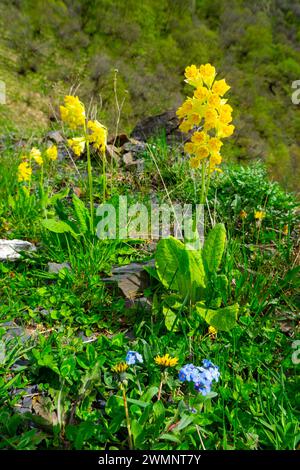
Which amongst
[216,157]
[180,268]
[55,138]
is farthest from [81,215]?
[55,138]

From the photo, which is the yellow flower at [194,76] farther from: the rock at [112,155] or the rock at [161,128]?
the rock at [161,128]

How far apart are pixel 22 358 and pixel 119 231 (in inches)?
35.1

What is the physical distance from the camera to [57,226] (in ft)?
6.50

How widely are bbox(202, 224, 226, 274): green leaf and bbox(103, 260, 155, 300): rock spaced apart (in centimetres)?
30

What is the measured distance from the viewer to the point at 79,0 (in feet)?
65.4

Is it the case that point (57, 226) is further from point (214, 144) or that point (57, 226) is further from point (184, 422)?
point (184, 422)

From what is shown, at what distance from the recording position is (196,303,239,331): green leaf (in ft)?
4.75

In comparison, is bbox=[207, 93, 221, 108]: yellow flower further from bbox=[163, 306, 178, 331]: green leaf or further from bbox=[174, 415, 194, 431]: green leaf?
bbox=[174, 415, 194, 431]: green leaf

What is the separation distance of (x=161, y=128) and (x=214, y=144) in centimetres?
301

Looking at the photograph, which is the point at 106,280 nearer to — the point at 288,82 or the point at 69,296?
the point at 69,296

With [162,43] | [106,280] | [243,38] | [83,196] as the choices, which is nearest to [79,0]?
[162,43]

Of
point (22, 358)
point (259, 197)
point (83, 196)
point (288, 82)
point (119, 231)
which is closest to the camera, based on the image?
point (22, 358)

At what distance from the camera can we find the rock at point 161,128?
431 cm

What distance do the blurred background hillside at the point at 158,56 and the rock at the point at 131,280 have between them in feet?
35.4
